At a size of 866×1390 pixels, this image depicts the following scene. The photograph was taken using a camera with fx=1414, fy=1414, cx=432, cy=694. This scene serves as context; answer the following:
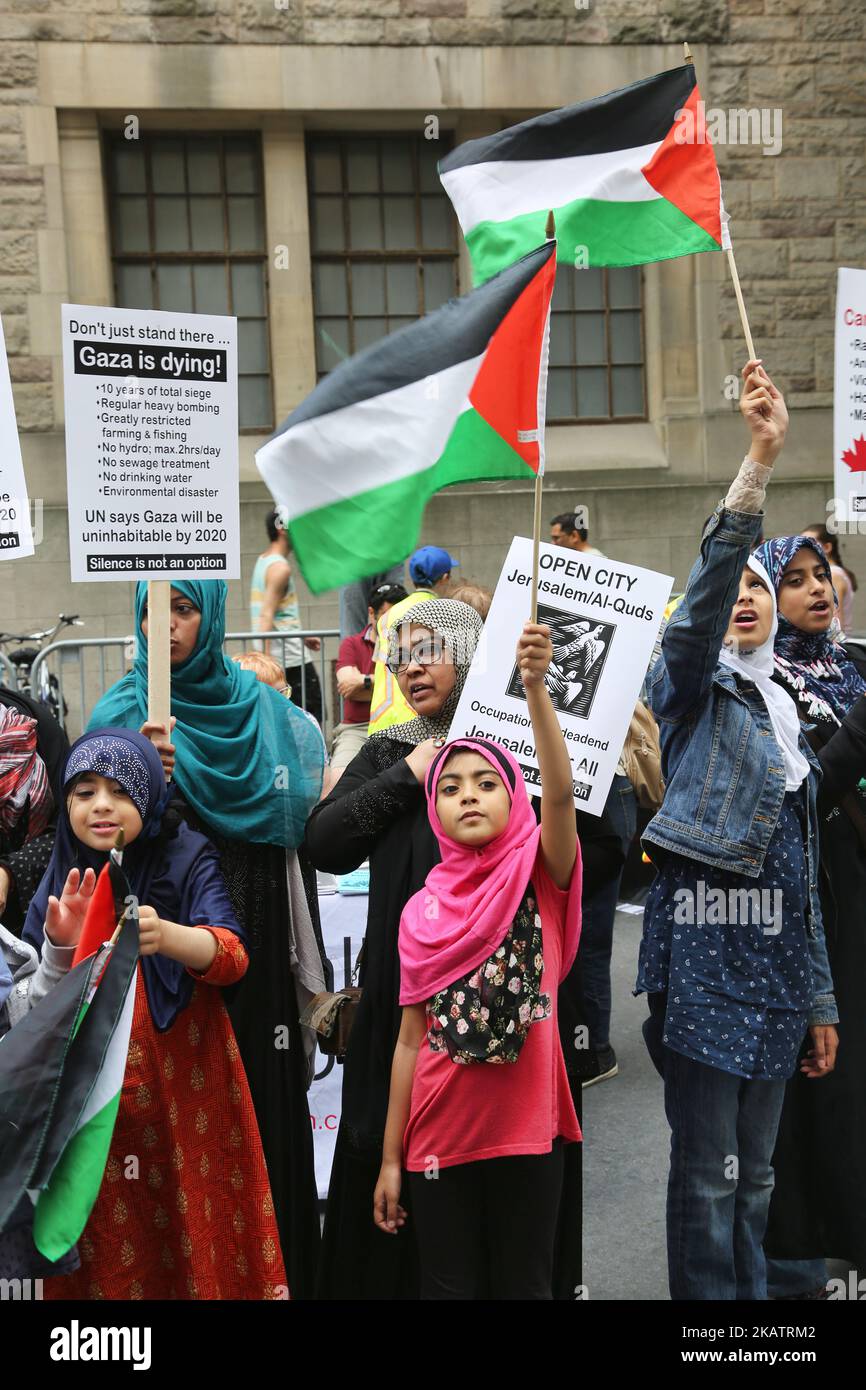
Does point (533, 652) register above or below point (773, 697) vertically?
above

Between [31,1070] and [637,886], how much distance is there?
595 centimetres

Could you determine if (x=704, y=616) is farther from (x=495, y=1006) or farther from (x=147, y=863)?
(x=147, y=863)

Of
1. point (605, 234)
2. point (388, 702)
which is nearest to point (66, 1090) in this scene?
point (605, 234)

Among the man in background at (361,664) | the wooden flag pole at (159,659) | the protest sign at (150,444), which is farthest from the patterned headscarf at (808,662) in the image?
the man in background at (361,664)

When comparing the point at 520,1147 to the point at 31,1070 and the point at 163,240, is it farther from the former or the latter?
the point at 163,240

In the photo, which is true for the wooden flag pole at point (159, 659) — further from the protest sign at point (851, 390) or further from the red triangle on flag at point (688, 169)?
the protest sign at point (851, 390)

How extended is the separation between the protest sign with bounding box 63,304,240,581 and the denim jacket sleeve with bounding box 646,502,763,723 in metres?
1.14

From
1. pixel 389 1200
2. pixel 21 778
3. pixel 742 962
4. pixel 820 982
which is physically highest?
pixel 21 778

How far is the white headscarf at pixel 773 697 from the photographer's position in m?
3.61

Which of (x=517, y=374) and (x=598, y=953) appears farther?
(x=598, y=953)

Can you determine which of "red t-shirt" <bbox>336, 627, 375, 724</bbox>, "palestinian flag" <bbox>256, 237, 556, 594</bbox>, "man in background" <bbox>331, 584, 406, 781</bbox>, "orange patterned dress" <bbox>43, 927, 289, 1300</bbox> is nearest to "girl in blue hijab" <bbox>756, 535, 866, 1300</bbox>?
"palestinian flag" <bbox>256, 237, 556, 594</bbox>

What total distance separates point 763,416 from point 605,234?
94 cm

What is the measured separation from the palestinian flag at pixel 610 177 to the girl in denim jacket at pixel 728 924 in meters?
0.72

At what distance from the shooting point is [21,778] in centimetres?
388
